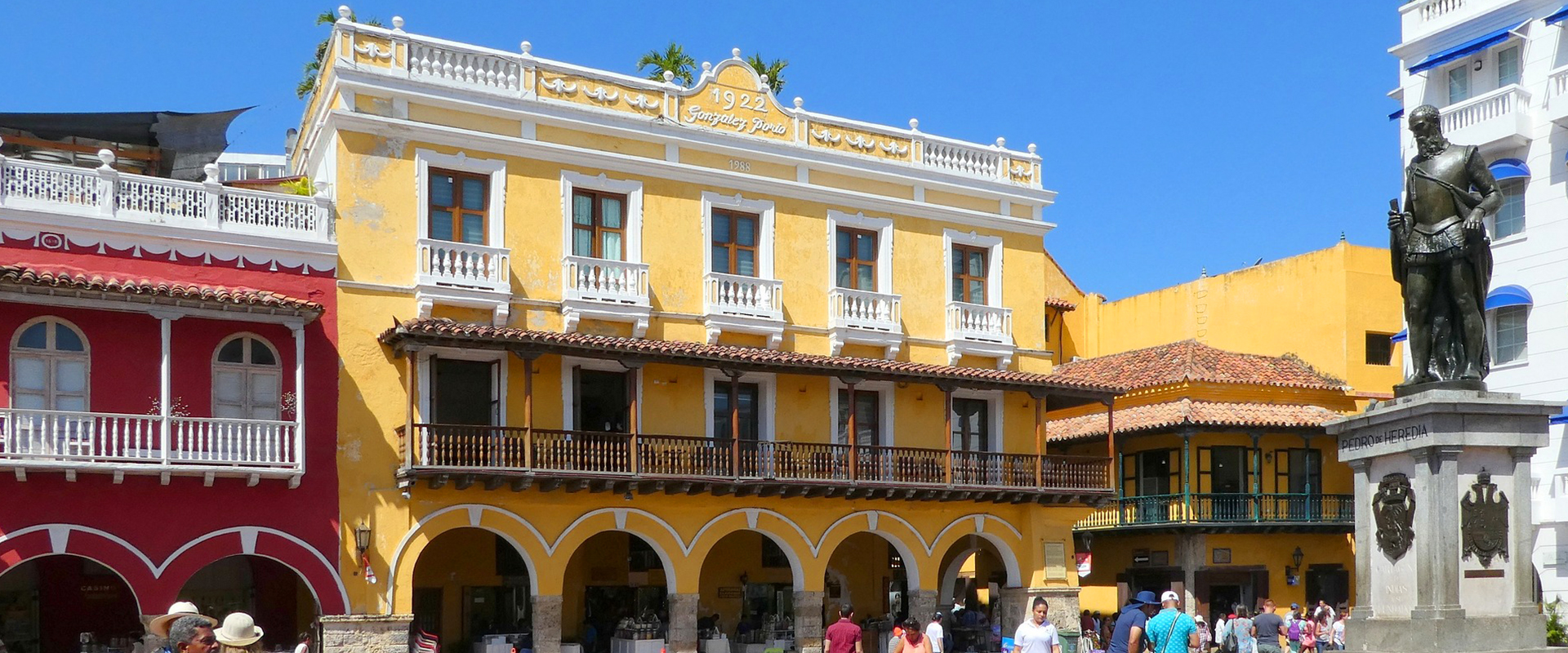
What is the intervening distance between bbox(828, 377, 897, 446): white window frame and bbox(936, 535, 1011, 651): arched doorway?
123 inches

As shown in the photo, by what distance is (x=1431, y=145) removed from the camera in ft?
44.1

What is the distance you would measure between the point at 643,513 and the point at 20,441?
30.0 ft

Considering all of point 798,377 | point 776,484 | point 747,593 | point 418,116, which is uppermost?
point 418,116

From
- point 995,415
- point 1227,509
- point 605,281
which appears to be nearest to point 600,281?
point 605,281

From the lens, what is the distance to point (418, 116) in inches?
963

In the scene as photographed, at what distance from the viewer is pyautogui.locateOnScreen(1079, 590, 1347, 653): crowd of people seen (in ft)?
47.7

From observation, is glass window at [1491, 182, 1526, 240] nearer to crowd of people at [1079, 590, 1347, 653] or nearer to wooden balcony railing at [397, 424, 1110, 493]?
crowd of people at [1079, 590, 1347, 653]

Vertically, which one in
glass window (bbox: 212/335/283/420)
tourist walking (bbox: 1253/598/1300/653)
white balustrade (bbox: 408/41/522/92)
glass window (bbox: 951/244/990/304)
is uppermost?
white balustrade (bbox: 408/41/522/92)

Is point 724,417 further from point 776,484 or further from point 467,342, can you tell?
point 467,342

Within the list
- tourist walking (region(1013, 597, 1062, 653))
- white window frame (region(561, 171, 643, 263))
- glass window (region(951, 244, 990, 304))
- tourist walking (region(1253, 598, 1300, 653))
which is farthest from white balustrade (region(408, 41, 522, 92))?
tourist walking (region(1253, 598, 1300, 653))

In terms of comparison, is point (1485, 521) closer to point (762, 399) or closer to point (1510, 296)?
point (762, 399)

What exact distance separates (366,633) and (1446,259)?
1579 centimetres

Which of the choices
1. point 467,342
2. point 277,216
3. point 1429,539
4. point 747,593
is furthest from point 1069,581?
point 1429,539

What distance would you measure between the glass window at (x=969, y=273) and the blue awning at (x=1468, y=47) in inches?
343
